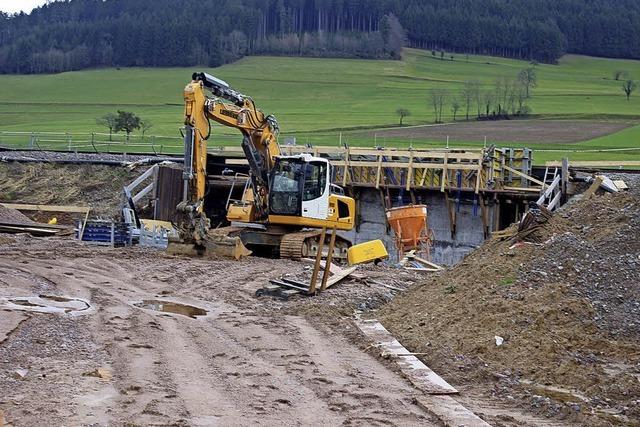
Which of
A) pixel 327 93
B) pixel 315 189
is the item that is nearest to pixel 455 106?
pixel 327 93

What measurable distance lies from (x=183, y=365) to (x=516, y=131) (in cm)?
6666

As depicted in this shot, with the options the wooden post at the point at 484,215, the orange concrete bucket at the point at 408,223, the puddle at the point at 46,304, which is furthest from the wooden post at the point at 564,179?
the puddle at the point at 46,304

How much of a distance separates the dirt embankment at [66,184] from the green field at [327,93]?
2595 centimetres

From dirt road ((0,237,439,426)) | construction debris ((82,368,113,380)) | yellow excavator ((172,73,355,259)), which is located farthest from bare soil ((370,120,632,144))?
construction debris ((82,368,113,380))

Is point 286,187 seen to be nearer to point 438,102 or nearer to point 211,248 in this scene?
point 211,248

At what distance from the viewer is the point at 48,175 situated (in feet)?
138

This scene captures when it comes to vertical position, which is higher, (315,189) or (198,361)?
(198,361)

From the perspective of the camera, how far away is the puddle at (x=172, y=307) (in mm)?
17533

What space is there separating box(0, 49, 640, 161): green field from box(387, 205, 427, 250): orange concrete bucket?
33011mm

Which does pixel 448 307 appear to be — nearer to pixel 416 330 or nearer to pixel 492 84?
pixel 416 330

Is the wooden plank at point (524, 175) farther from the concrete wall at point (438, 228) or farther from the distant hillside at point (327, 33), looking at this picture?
the distant hillside at point (327, 33)

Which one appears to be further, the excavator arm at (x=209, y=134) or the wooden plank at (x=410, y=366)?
the excavator arm at (x=209, y=134)

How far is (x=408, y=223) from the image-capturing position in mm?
30062

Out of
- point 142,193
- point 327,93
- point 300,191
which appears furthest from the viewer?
point 327,93
